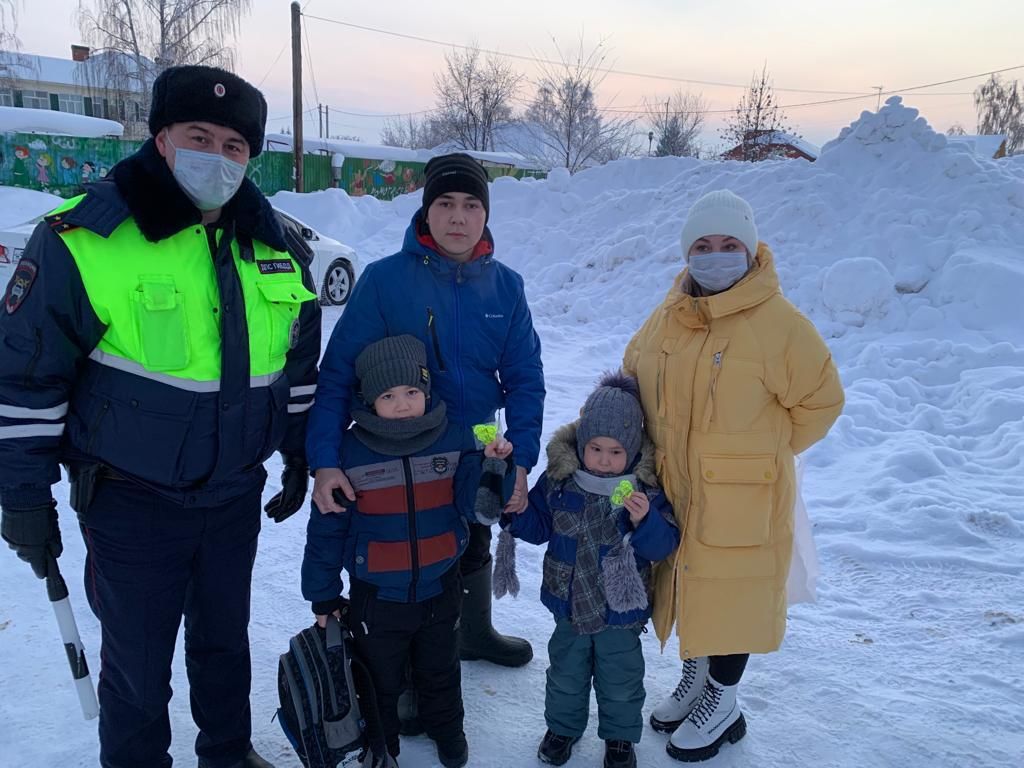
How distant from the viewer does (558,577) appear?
99.0 inches

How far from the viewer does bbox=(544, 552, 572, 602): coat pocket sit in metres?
2.49

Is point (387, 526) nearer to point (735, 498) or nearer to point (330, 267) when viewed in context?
point (735, 498)

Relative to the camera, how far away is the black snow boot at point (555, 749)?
8.36ft

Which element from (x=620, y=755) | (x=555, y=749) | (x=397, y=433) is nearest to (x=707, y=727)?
(x=620, y=755)

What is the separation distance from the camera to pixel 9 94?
37969mm

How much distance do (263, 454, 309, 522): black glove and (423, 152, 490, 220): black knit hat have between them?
39.0 inches

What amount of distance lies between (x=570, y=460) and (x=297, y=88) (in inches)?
769

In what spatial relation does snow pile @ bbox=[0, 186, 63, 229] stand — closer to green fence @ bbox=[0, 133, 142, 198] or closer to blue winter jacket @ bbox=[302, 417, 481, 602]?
green fence @ bbox=[0, 133, 142, 198]

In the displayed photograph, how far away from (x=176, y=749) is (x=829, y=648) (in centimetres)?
274

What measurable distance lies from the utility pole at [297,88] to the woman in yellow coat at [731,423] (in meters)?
18.5

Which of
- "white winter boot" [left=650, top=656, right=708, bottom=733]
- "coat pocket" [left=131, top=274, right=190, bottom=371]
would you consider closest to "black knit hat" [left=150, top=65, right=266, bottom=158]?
"coat pocket" [left=131, top=274, right=190, bottom=371]

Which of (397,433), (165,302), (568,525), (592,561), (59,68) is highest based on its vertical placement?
(59,68)

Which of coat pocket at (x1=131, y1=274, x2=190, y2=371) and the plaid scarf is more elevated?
coat pocket at (x1=131, y1=274, x2=190, y2=371)

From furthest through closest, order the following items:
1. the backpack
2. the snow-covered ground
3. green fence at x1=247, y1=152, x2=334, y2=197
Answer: green fence at x1=247, y1=152, x2=334, y2=197 → the snow-covered ground → the backpack
